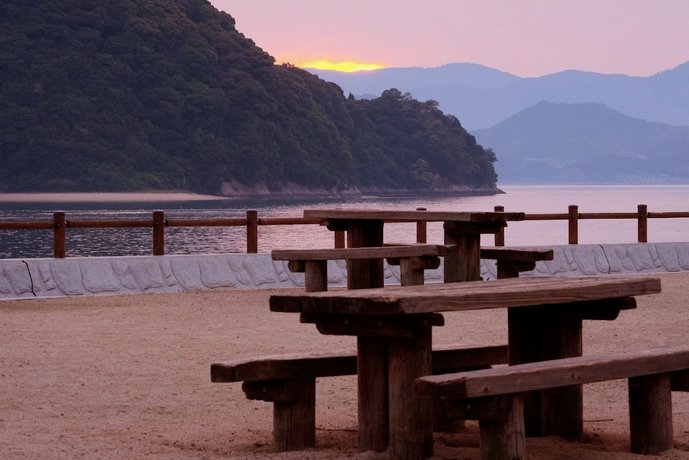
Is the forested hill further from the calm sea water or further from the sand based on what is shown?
the sand

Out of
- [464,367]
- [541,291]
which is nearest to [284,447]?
[464,367]

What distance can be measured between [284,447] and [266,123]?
4881 inches

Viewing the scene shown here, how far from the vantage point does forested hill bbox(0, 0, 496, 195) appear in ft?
393

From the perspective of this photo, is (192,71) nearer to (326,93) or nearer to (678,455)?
(326,93)

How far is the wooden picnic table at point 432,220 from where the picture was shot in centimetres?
793

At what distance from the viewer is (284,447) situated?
7.67 m

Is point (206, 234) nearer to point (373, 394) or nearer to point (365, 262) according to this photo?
point (365, 262)

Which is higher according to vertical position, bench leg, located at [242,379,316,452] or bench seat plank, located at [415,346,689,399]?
bench seat plank, located at [415,346,689,399]

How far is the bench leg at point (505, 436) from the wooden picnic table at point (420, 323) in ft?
1.70

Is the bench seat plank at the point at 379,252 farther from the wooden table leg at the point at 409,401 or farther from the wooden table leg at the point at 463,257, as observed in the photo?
the wooden table leg at the point at 409,401

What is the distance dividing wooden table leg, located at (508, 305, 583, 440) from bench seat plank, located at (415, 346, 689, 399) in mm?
494

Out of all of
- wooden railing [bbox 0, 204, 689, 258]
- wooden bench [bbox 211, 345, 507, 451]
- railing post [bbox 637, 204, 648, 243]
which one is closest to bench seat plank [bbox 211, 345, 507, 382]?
wooden bench [bbox 211, 345, 507, 451]

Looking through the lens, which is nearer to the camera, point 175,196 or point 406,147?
point 175,196

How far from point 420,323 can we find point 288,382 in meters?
→ 1.29
